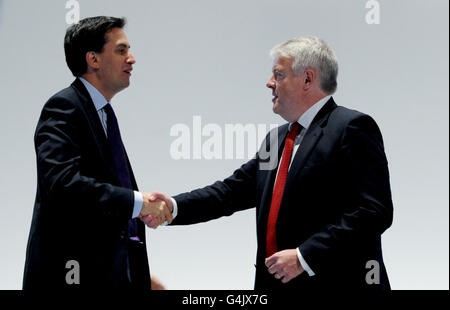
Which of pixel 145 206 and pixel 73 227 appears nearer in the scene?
pixel 73 227

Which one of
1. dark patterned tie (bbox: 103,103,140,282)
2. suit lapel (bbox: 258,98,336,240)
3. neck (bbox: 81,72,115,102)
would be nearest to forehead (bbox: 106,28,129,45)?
neck (bbox: 81,72,115,102)

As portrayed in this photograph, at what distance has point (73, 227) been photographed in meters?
2.37

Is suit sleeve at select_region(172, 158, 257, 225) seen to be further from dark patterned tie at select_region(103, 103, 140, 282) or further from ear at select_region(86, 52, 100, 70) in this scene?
ear at select_region(86, 52, 100, 70)

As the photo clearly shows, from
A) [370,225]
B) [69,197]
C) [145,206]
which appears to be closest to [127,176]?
[145,206]

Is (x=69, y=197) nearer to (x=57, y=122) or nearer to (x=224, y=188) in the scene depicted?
(x=57, y=122)

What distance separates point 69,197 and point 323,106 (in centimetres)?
129

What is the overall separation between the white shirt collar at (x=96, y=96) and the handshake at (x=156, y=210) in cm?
51

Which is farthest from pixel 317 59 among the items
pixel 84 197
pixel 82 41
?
pixel 84 197

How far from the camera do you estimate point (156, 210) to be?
9.27ft

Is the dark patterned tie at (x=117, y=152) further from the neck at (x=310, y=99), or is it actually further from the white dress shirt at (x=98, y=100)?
the neck at (x=310, y=99)
